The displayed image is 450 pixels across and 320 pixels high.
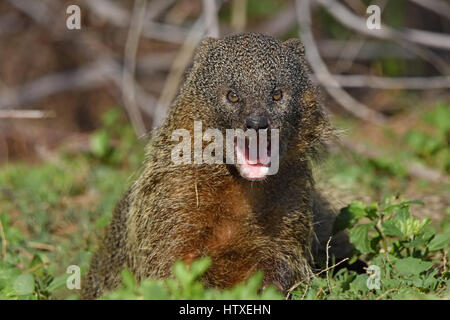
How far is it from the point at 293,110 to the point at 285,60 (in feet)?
0.76

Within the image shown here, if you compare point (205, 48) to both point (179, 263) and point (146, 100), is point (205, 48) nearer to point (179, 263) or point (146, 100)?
point (179, 263)

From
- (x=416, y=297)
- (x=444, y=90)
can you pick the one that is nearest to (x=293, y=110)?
(x=416, y=297)

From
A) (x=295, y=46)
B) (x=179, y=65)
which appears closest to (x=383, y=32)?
(x=179, y=65)

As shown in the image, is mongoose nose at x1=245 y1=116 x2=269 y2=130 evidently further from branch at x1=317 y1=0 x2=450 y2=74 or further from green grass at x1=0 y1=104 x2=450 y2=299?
branch at x1=317 y1=0 x2=450 y2=74

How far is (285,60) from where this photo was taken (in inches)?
122

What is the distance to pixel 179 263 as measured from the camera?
2453 mm

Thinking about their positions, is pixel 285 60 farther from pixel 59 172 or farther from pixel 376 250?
pixel 59 172

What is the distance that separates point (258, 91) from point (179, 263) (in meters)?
0.87

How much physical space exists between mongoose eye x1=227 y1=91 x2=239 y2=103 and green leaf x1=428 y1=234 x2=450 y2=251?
117cm

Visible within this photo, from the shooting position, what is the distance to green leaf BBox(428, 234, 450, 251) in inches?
126

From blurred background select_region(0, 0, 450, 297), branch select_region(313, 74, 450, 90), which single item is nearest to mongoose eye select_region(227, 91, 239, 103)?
blurred background select_region(0, 0, 450, 297)

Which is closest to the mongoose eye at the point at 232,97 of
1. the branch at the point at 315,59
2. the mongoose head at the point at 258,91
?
the mongoose head at the point at 258,91

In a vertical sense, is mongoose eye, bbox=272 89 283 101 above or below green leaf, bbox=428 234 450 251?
above

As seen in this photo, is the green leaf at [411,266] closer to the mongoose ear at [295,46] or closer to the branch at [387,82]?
the mongoose ear at [295,46]
